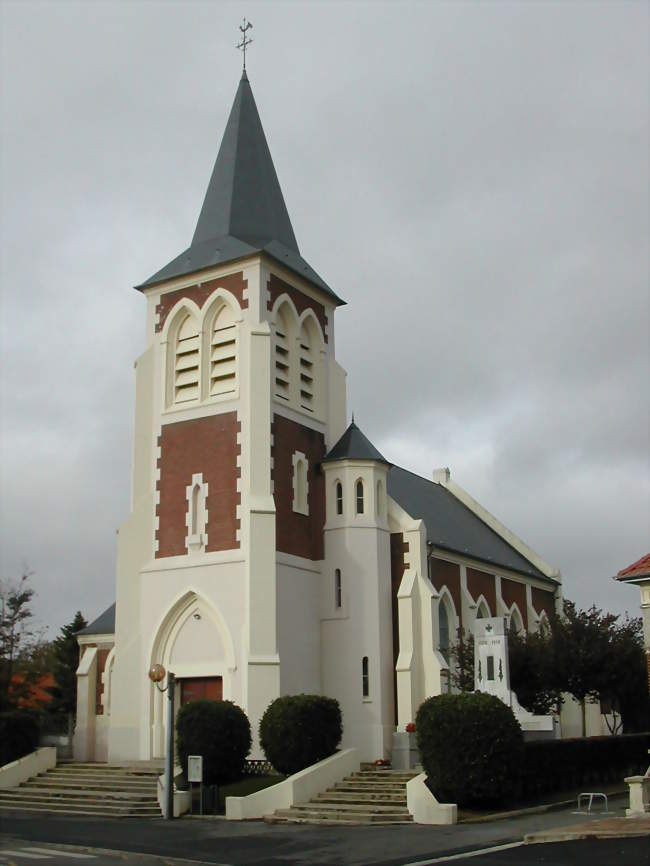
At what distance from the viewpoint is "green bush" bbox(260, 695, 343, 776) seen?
26.9 m

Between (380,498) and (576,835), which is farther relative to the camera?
(380,498)

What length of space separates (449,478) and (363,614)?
21.8 metres

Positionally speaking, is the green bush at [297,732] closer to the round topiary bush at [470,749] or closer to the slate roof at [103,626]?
the round topiary bush at [470,749]

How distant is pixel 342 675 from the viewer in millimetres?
32844

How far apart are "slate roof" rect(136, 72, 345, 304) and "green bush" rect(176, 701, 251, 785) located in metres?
14.7

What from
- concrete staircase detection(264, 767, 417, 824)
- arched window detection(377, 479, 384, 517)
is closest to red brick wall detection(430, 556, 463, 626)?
arched window detection(377, 479, 384, 517)

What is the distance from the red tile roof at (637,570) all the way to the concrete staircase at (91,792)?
12.9 metres

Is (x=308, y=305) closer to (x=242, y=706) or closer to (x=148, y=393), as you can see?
(x=148, y=393)

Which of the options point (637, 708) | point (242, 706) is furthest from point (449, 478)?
point (242, 706)

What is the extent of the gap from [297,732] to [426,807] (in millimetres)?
4811

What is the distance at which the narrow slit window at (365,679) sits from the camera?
32.4m

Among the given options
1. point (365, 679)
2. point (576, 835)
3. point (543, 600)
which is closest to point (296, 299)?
point (365, 679)

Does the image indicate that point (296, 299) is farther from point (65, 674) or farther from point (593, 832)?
point (65, 674)

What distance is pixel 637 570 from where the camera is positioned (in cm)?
2436
